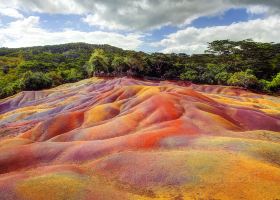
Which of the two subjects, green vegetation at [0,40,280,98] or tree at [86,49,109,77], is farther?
tree at [86,49,109,77]

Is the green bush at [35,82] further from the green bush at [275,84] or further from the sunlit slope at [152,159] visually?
the green bush at [275,84]

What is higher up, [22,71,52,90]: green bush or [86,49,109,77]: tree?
[86,49,109,77]: tree

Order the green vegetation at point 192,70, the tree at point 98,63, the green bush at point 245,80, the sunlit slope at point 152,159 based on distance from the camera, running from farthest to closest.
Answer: the tree at point 98,63 < the green vegetation at point 192,70 < the green bush at point 245,80 < the sunlit slope at point 152,159

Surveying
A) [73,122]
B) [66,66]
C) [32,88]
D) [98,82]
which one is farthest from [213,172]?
[66,66]

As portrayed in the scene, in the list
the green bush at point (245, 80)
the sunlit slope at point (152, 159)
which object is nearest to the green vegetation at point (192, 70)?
the green bush at point (245, 80)

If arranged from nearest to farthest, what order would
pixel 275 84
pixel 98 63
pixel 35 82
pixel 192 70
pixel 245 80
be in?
pixel 275 84, pixel 245 80, pixel 35 82, pixel 192 70, pixel 98 63

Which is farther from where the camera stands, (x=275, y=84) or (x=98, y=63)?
(x=98, y=63)

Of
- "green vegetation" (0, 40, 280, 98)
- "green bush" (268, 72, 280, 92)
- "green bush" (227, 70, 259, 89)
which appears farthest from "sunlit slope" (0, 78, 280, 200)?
"green vegetation" (0, 40, 280, 98)

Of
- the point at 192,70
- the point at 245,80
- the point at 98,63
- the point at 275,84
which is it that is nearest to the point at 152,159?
the point at 245,80

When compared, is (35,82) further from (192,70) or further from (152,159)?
(152,159)

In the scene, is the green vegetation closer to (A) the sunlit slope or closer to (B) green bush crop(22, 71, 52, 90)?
(B) green bush crop(22, 71, 52, 90)

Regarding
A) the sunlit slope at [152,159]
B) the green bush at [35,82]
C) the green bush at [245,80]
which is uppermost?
the green bush at [245,80]

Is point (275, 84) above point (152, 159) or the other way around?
above
